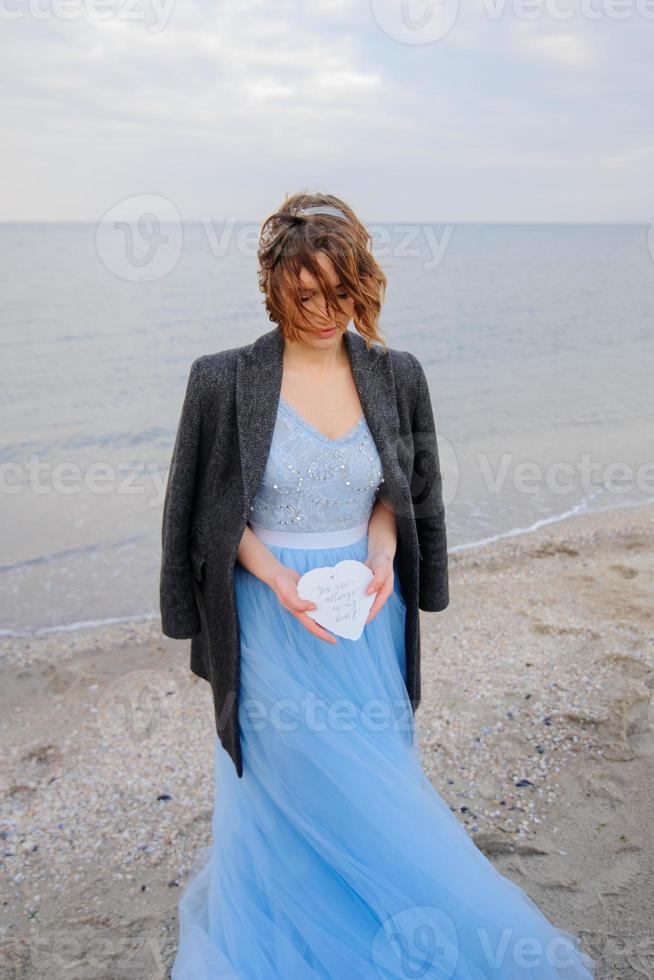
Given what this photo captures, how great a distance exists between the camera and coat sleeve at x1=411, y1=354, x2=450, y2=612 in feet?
9.25

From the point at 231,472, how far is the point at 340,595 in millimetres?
484

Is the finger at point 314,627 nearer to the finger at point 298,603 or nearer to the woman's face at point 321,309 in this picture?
the finger at point 298,603

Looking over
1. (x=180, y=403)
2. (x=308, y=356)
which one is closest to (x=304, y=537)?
(x=308, y=356)

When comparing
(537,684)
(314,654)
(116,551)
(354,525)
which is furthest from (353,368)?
(116,551)

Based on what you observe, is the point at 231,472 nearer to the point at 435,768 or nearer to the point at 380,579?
the point at 380,579

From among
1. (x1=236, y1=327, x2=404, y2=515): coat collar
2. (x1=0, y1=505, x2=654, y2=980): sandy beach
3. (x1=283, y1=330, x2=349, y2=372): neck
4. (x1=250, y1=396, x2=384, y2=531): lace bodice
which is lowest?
(x1=0, y1=505, x2=654, y2=980): sandy beach

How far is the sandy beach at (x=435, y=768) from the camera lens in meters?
3.40

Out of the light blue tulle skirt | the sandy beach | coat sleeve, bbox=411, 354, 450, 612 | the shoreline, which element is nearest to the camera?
the light blue tulle skirt

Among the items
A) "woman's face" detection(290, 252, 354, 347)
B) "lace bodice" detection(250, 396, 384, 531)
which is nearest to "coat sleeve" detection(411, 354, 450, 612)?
"lace bodice" detection(250, 396, 384, 531)

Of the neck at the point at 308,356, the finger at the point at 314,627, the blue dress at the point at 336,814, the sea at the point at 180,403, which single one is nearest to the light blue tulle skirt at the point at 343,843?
the blue dress at the point at 336,814

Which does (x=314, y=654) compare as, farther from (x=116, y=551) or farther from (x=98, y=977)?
(x=116, y=551)

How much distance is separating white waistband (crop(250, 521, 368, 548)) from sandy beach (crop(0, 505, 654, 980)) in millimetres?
1715

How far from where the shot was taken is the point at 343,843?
2.52m

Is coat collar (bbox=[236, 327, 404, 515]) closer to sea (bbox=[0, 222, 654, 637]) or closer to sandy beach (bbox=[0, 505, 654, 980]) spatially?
sea (bbox=[0, 222, 654, 637])
